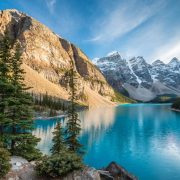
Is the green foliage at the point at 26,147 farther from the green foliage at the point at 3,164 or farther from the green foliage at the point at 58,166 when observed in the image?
the green foliage at the point at 3,164

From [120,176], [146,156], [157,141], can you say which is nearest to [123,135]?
[157,141]

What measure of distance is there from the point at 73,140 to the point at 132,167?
55.0 feet

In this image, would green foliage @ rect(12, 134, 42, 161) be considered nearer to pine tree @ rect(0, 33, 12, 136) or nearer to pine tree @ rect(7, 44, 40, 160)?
pine tree @ rect(7, 44, 40, 160)

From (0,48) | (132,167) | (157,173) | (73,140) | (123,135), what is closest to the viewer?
(0,48)

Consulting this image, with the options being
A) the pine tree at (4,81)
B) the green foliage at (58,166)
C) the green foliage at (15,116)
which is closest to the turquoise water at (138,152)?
the green foliage at (15,116)

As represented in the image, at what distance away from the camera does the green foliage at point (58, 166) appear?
604 inches

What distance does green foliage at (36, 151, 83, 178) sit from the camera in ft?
50.3

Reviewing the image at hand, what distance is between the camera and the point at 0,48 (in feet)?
83.1

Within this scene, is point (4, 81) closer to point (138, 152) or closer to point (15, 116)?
point (15, 116)

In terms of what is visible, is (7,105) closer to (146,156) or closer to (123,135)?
(146,156)

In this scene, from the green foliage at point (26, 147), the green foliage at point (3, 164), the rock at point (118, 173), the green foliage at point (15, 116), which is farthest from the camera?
the green foliage at point (26, 147)

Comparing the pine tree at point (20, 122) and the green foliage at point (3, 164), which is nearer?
the green foliage at point (3, 164)

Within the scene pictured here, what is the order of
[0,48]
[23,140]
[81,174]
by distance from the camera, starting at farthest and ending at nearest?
[0,48] → [23,140] → [81,174]

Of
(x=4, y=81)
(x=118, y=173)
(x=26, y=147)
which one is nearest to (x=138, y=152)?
(x=118, y=173)
